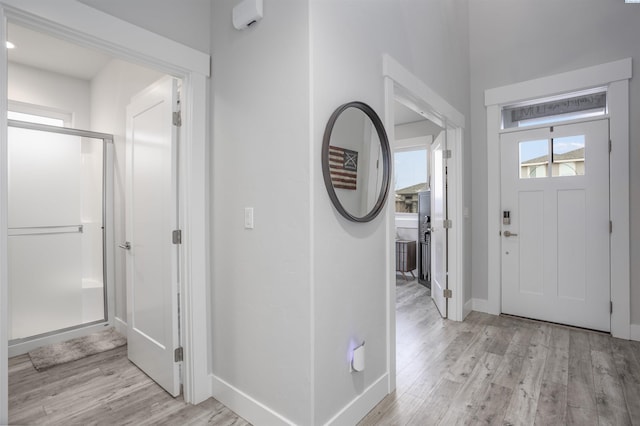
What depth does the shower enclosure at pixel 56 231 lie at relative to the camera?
295 centimetres

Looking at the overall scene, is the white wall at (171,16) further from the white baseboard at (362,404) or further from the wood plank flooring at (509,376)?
the wood plank flooring at (509,376)

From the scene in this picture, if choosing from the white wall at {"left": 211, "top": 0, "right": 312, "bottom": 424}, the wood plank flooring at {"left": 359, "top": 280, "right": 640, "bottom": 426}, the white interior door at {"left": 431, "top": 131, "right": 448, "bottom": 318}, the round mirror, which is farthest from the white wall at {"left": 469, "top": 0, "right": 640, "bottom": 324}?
the white wall at {"left": 211, "top": 0, "right": 312, "bottom": 424}

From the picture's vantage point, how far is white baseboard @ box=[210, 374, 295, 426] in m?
1.71

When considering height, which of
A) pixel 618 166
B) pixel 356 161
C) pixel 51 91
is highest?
pixel 51 91

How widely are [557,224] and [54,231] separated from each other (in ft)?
17.0

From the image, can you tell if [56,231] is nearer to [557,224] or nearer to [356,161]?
[356,161]

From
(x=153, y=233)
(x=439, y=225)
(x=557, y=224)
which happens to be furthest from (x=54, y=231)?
(x=557, y=224)

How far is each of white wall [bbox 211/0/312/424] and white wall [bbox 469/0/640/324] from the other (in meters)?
2.96

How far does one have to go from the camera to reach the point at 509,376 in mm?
2311

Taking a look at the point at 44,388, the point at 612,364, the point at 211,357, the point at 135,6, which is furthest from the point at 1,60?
the point at 612,364

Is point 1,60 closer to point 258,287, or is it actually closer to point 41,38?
point 258,287

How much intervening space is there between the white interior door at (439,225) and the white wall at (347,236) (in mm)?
1501

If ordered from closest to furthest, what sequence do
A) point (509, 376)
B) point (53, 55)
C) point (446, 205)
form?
point (509, 376) → point (53, 55) → point (446, 205)

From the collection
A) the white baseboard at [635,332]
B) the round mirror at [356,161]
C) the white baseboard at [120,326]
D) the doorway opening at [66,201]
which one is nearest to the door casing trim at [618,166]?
the white baseboard at [635,332]
